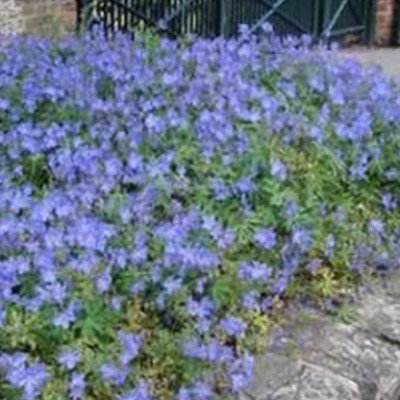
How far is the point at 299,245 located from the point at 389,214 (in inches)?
25.1

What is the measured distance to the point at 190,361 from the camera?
2584 millimetres

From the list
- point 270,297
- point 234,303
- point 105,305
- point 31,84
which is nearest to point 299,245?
point 270,297

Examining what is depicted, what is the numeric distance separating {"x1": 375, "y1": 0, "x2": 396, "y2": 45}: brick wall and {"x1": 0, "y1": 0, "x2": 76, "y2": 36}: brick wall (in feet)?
14.4

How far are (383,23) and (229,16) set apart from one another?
260cm

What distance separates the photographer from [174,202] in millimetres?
2967

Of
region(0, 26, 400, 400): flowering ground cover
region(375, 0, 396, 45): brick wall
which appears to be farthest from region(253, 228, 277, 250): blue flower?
region(375, 0, 396, 45): brick wall

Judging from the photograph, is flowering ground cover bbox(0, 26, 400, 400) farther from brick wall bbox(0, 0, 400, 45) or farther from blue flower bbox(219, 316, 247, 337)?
brick wall bbox(0, 0, 400, 45)

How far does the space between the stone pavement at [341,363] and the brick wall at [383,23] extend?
22.8ft

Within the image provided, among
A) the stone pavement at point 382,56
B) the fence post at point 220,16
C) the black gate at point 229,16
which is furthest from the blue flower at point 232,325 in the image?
the stone pavement at point 382,56

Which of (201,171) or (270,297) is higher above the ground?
(201,171)

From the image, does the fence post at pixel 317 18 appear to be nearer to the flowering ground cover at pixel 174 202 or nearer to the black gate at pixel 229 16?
the black gate at pixel 229 16

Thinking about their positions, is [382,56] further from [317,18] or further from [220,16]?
[220,16]

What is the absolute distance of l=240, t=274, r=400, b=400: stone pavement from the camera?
277 cm

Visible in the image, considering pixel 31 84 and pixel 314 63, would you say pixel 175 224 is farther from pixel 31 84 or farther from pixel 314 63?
pixel 314 63
